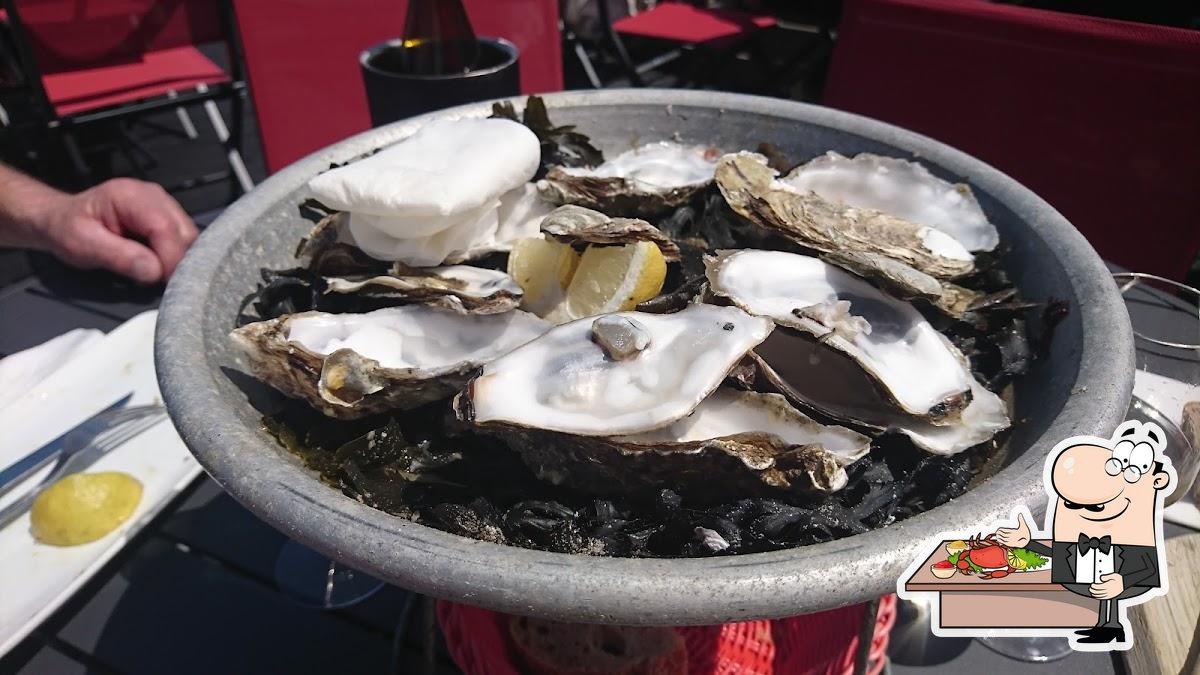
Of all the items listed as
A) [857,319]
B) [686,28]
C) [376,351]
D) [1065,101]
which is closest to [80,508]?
[376,351]

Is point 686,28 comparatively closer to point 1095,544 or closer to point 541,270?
point 541,270

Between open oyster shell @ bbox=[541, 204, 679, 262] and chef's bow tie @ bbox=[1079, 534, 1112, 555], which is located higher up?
open oyster shell @ bbox=[541, 204, 679, 262]

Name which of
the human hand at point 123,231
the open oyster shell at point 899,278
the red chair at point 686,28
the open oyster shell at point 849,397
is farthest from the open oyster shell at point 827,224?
the red chair at point 686,28

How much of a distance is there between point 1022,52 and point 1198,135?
0.41 meters

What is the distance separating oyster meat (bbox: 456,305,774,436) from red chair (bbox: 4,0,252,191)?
2592 mm

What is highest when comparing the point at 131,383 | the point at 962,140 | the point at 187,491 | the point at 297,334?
the point at 297,334

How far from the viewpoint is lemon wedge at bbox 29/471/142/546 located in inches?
38.5

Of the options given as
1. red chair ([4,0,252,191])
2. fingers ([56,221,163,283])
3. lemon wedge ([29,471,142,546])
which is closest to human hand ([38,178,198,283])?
fingers ([56,221,163,283])

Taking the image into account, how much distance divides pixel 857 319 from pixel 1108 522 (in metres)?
0.26

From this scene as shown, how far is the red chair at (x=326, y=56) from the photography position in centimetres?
188

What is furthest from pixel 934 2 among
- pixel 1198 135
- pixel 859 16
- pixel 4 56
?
pixel 4 56

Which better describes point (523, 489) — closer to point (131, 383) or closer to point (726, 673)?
point (726, 673)

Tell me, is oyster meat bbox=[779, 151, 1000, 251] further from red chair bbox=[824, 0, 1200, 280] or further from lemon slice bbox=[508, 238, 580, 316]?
red chair bbox=[824, 0, 1200, 280]

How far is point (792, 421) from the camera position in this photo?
601 millimetres
